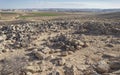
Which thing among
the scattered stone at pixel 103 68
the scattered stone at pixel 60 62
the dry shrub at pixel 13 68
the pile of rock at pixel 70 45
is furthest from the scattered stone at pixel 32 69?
the pile of rock at pixel 70 45

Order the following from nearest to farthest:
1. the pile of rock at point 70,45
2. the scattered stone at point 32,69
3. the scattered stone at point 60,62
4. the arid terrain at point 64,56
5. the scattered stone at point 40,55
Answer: the arid terrain at point 64,56 → the scattered stone at point 32,69 → the scattered stone at point 60,62 → the scattered stone at point 40,55 → the pile of rock at point 70,45

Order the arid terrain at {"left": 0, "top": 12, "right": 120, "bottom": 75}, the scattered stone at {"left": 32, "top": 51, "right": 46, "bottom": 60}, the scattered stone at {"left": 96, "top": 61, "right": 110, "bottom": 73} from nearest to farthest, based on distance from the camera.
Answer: the scattered stone at {"left": 96, "top": 61, "right": 110, "bottom": 73} → the arid terrain at {"left": 0, "top": 12, "right": 120, "bottom": 75} → the scattered stone at {"left": 32, "top": 51, "right": 46, "bottom": 60}

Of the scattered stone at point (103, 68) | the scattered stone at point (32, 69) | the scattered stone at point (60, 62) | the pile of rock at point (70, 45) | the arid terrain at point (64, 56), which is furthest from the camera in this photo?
the pile of rock at point (70, 45)

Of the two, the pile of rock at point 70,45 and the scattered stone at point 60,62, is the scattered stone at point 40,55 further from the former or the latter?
the pile of rock at point 70,45

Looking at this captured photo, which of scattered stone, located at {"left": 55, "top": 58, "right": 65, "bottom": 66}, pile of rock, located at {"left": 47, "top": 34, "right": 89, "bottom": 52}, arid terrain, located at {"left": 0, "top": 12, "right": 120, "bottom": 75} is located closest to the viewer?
arid terrain, located at {"left": 0, "top": 12, "right": 120, "bottom": 75}

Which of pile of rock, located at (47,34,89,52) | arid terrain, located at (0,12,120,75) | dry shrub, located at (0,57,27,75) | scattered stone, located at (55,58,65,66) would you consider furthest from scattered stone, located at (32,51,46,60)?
pile of rock, located at (47,34,89,52)

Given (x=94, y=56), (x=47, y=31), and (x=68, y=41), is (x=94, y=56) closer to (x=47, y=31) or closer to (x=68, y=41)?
(x=68, y=41)

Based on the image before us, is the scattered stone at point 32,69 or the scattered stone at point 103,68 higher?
the scattered stone at point 103,68

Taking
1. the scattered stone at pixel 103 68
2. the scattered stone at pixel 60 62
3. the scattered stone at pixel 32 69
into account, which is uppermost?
the scattered stone at pixel 103 68

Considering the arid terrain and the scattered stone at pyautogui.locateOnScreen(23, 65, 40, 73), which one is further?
the scattered stone at pyautogui.locateOnScreen(23, 65, 40, 73)

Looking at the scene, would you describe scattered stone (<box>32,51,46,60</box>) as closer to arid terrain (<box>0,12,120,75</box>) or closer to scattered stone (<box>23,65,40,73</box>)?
arid terrain (<box>0,12,120,75</box>)

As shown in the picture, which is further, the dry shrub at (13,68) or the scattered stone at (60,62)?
the scattered stone at (60,62)

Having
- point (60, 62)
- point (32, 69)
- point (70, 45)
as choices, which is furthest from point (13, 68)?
point (70, 45)
